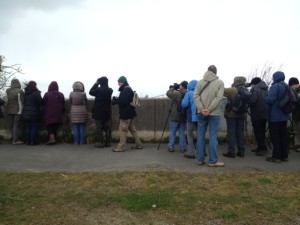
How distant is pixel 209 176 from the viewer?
6902 mm

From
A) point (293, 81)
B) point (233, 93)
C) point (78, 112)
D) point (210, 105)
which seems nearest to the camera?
point (210, 105)

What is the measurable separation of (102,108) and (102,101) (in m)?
0.18

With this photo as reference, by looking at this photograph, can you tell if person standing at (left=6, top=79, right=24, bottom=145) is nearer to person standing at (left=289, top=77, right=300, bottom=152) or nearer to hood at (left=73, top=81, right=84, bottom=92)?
hood at (left=73, top=81, right=84, bottom=92)

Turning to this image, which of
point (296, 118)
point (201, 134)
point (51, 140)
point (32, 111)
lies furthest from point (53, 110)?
point (296, 118)

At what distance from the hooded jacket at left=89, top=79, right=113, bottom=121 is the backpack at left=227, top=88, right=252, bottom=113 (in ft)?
10.6

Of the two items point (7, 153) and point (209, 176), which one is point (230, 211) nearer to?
point (209, 176)

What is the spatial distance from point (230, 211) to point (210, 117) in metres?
2.60

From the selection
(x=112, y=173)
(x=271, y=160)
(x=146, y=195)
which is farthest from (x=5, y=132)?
(x=271, y=160)

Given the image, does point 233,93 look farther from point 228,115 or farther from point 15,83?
point 15,83

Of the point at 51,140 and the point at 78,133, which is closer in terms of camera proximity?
the point at 51,140

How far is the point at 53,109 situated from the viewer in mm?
10281

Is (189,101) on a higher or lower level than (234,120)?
higher

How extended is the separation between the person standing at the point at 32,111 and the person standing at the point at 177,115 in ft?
12.3

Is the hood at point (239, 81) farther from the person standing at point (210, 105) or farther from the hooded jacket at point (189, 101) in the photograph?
the person standing at point (210, 105)
